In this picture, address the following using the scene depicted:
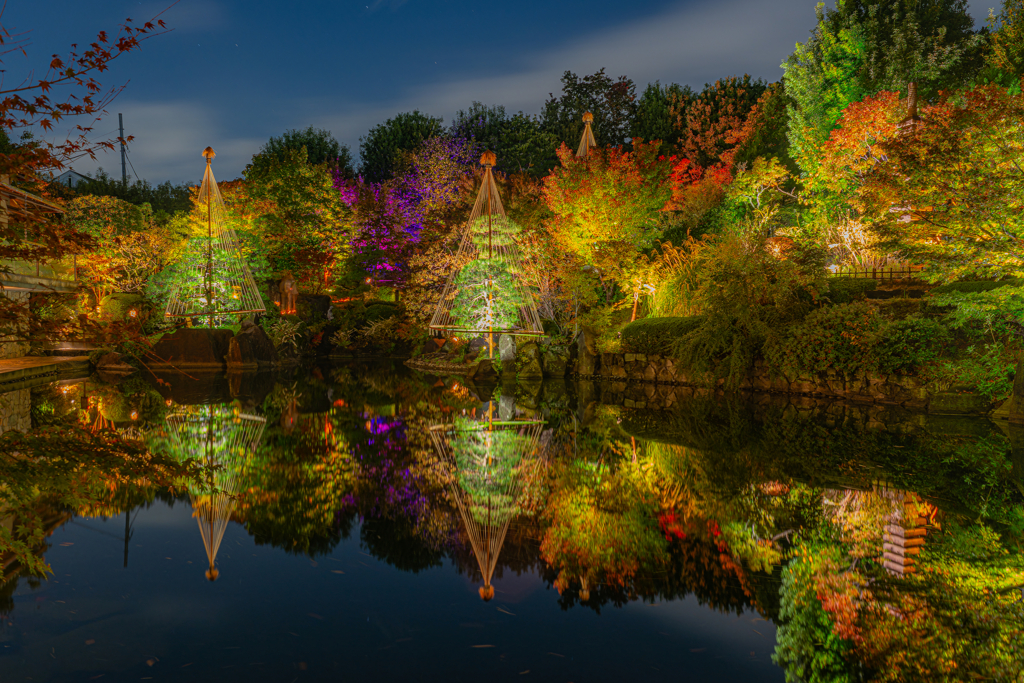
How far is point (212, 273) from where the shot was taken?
16266 mm

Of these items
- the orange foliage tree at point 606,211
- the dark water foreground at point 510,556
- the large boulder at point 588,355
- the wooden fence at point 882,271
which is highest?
the orange foliage tree at point 606,211

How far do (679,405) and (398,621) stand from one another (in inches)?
296

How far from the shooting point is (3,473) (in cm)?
504

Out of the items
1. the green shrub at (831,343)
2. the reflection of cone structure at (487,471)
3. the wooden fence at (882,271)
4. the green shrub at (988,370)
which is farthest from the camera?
the wooden fence at (882,271)

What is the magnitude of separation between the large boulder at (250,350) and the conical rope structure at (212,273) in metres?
0.65

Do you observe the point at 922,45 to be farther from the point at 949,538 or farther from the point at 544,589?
the point at 544,589

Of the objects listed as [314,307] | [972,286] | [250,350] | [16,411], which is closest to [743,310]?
[972,286]

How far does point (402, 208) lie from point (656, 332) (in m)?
13.6

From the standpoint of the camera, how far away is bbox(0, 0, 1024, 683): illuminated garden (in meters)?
2.73

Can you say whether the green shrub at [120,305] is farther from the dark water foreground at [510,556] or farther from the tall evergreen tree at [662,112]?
the tall evergreen tree at [662,112]

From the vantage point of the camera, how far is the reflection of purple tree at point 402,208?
74.4 ft

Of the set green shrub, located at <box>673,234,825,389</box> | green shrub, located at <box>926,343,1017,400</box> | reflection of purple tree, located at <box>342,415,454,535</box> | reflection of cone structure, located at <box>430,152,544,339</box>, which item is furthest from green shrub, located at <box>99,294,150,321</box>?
green shrub, located at <box>926,343,1017,400</box>

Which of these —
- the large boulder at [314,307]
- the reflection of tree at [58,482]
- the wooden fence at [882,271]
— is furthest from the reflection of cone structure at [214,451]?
the large boulder at [314,307]

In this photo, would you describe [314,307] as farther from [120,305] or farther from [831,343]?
[831,343]
